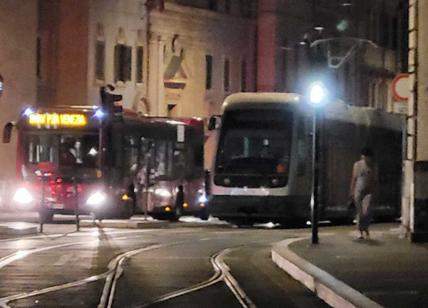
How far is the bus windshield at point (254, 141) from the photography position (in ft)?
115

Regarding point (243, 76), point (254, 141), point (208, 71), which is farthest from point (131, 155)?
point (243, 76)

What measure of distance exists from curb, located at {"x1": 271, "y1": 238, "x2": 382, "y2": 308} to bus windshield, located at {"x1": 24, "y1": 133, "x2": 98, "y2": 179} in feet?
44.8

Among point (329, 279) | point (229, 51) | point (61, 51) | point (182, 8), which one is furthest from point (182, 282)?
point (229, 51)

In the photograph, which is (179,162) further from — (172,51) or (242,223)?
(172,51)

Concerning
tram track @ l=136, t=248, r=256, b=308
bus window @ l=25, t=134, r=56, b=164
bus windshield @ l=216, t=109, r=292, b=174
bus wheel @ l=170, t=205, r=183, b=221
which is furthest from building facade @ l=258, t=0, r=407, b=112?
tram track @ l=136, t=248, r=256, b=308

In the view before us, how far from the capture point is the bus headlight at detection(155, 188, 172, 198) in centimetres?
3912

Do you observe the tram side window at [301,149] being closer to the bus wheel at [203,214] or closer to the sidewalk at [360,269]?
the bus wheel at [203,214]

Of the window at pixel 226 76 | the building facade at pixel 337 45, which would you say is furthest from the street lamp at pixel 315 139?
the window at pixel 226 76

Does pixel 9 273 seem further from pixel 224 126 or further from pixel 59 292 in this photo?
pixel 224 126

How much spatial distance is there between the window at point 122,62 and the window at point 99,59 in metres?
1.16

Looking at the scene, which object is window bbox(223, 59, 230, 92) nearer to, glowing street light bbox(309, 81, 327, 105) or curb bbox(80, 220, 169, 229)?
curb bbox(80, 220, 169, 229)

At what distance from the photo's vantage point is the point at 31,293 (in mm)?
17234

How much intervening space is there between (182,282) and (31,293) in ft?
9.13

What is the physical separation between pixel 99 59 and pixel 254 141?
2049 centimetres
